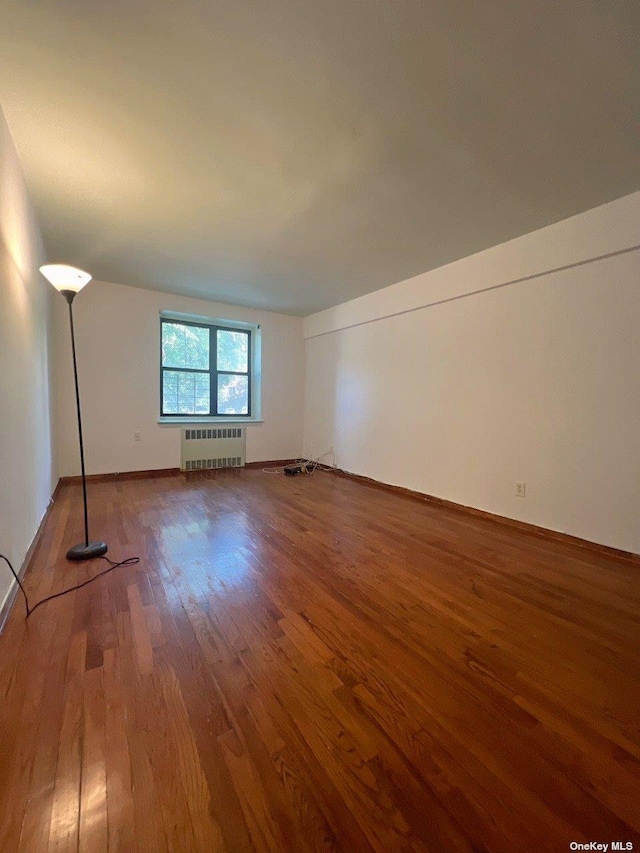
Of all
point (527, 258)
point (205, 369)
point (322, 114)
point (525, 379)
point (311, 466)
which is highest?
point (322, 114)

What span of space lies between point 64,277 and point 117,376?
8.96 feet

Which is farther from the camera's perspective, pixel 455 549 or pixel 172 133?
pixel 455 549

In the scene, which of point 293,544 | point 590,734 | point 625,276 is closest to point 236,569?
point 293,544

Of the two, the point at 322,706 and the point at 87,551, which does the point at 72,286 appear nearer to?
the point at 87,551

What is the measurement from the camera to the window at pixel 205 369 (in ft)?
16.2

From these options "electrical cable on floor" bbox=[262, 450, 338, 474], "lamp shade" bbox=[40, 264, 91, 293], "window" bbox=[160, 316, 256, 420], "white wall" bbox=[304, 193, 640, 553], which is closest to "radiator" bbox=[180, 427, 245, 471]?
"window" bbox=[160, 316, 256, 420]

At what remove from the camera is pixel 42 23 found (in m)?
1.32

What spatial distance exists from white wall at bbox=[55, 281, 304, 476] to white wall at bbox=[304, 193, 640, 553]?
2.92 metres

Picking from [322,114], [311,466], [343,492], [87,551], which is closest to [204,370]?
[311,466]

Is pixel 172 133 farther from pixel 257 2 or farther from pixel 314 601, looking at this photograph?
pixel 314 601

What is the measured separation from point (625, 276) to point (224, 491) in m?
4.15

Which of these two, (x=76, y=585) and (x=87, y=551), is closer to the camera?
(x=76, y=585)

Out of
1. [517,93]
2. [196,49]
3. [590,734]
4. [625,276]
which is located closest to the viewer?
[590,734]

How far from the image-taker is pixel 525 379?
288 cm
